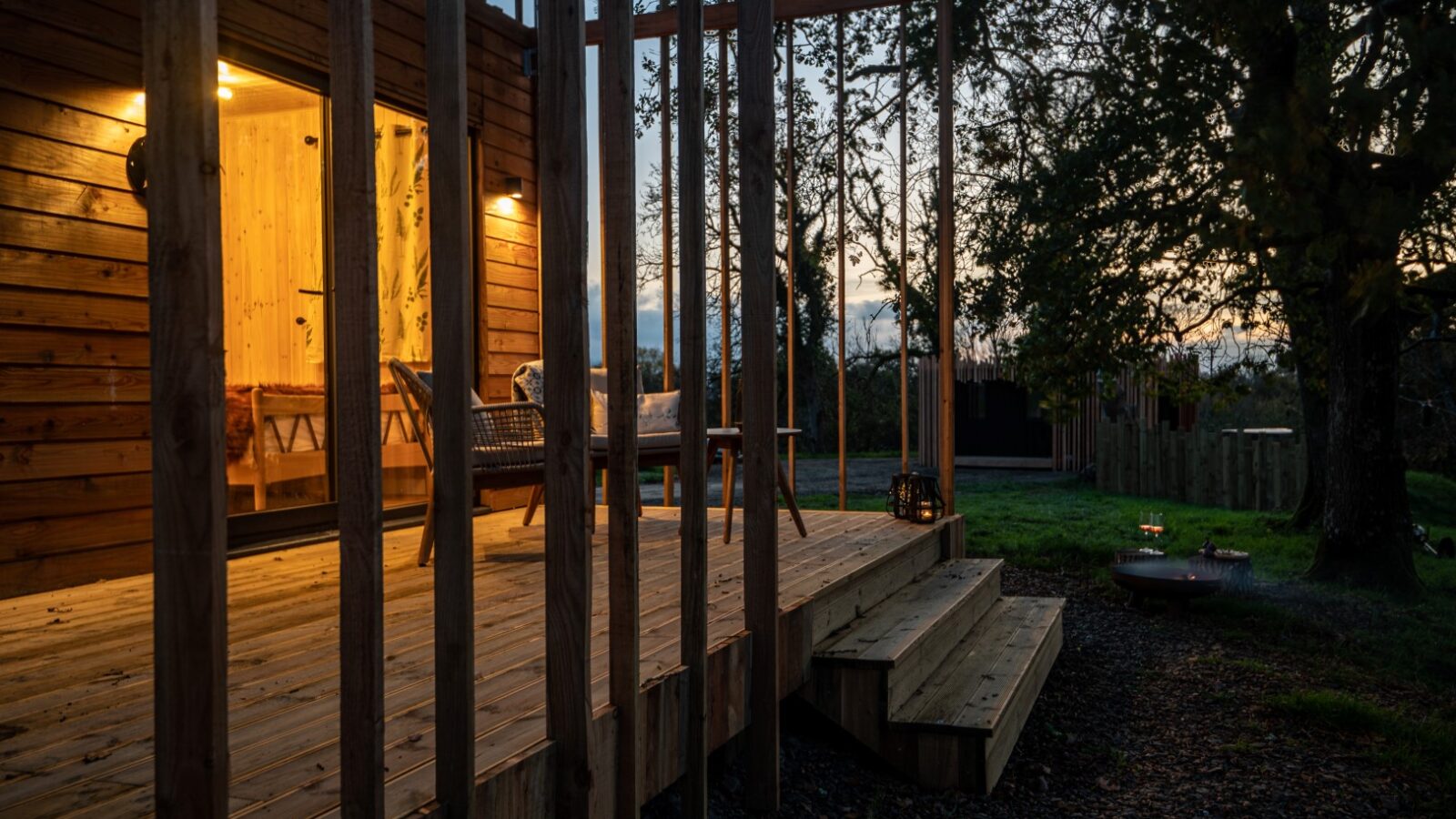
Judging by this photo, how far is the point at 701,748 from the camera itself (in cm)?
245

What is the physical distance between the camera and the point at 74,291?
12.1 ft

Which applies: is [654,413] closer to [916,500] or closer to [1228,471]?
[916,500]

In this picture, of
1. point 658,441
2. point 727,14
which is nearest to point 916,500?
point 658,441

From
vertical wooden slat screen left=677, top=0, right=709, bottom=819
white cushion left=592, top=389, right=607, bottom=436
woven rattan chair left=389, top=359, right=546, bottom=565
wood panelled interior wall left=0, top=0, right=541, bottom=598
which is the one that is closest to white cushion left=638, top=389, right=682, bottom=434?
white cushion left=592, top=389, right=607, bottom=436

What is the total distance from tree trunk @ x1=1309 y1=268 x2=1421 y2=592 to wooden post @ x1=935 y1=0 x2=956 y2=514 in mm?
3546

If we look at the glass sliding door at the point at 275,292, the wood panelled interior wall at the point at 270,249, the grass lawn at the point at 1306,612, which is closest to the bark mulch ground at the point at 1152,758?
the grass lawn at the point at 1306,612

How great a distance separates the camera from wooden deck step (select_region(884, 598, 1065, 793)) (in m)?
3.21

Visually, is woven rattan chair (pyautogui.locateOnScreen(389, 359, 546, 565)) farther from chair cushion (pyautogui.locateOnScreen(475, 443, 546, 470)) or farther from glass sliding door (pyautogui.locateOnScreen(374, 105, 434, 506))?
glass sliding door (pyautogui.locateOnScreen(374, 105, 434, 506))

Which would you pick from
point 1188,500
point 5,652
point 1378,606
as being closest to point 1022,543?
point 1378,606

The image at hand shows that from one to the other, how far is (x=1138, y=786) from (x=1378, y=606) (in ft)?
12.8

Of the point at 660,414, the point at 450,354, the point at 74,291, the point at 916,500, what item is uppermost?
the point at 74,291

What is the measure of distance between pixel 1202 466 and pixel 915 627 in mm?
8845

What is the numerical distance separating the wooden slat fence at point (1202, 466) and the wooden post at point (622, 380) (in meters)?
10.3

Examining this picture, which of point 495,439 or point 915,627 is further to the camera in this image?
point 495,439
